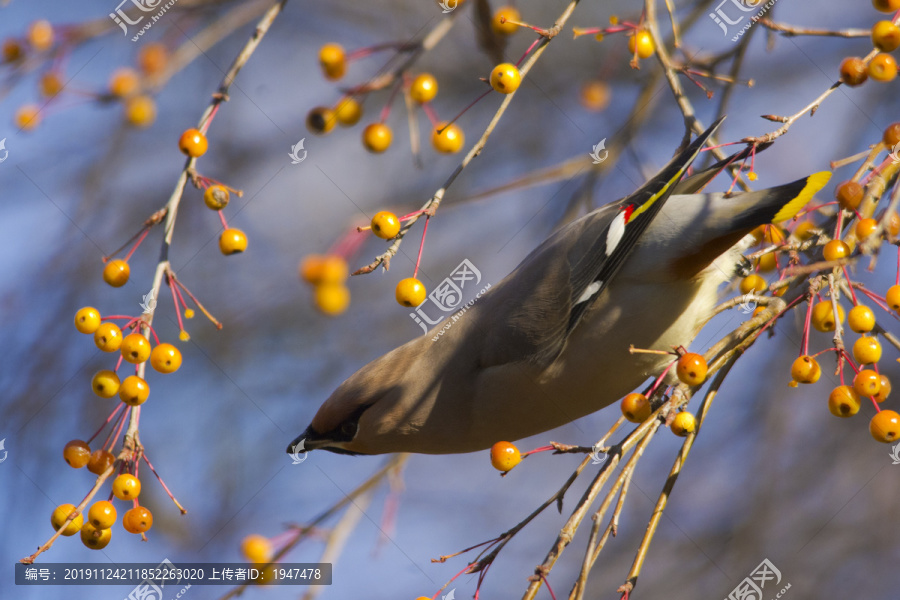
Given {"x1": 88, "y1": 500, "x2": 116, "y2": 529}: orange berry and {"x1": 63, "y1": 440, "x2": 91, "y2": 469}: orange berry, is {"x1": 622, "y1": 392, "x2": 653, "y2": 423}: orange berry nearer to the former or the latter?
{"x1": 88, "y1": 500, "x2": 116, "y2": 529}: orange berry

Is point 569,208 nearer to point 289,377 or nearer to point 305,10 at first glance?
point 289,377

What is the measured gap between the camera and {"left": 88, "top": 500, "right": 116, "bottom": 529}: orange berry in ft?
6.42

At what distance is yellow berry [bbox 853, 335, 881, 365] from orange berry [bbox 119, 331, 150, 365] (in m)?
1.56

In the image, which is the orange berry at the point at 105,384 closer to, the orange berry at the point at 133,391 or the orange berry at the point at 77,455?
the orange berry at the point at 133,391

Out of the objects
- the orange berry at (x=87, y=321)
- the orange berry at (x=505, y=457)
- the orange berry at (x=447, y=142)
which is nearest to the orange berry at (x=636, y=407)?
the orange berry at (x=505, y=457)

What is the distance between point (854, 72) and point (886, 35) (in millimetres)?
97

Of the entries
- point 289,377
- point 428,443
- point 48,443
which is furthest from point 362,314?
point 428,443

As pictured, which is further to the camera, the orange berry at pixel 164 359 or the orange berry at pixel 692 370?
the orange berry at pixel 164 359

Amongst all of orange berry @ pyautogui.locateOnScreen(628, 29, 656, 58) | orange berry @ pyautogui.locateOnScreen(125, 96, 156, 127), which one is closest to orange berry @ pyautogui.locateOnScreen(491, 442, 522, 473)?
orange berry @ pyautogui.locateOnScreen(628, 29, 656, 58)

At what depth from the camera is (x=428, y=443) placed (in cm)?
270

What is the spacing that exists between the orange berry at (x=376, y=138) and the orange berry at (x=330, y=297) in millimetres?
725

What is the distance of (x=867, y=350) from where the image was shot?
183 cm

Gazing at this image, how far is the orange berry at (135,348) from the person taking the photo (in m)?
1.89

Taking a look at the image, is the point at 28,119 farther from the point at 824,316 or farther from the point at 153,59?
the point at 824,316
